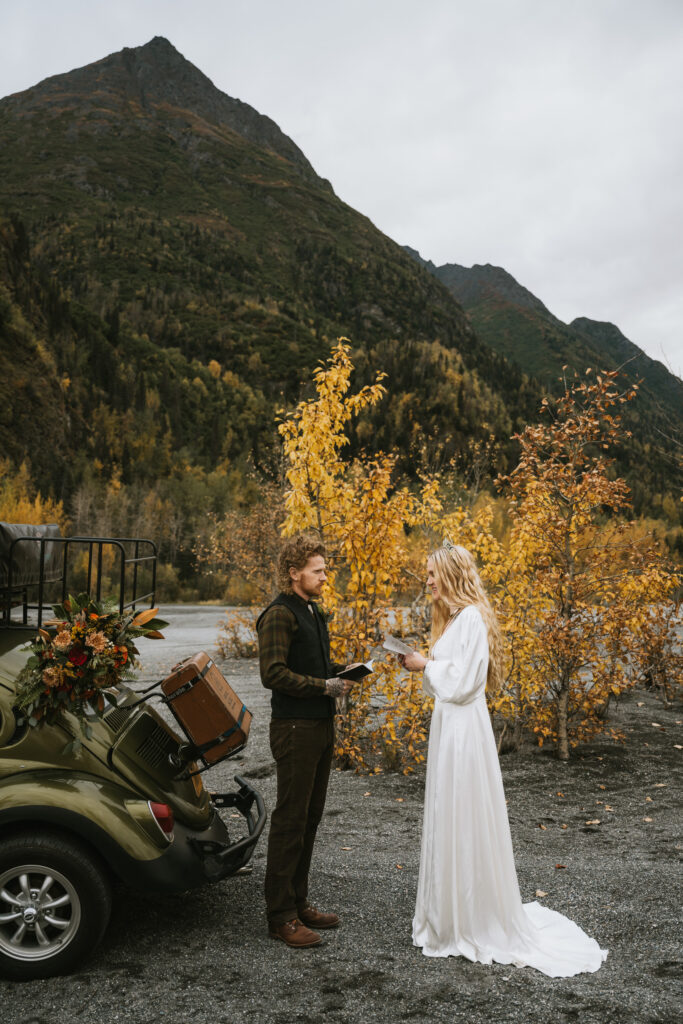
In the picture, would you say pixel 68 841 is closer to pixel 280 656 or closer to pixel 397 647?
pixel 280 656

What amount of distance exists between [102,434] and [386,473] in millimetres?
70178

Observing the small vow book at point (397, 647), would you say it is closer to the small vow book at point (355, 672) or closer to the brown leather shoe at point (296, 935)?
the small vow book at point (355, 672)

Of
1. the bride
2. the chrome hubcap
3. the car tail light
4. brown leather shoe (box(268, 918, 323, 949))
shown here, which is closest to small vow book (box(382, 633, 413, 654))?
the bride

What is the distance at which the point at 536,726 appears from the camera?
811cm

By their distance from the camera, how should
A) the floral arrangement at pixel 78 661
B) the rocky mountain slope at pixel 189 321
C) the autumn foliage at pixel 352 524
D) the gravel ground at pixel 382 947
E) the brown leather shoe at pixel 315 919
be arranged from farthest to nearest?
the rocky mountain slope at pixel 189 321 → the autumn foliage at pixel 352 524 → the brown leather shoe at pixel 315 919 → the floral arrangement at pixel 78 661 → the gravel ground at pixel 382 947

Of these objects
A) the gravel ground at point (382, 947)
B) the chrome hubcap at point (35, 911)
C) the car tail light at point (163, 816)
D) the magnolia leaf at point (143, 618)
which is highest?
the magnolia leaf at point (143, 618)

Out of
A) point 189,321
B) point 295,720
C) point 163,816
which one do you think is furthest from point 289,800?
point 189,321

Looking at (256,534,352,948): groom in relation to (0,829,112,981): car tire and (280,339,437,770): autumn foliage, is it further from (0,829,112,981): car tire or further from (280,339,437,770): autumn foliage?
(280,339,437,770): autumn foliage

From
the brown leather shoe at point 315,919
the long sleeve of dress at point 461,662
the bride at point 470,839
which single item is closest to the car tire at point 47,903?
the brown leather shoe at point 315,919

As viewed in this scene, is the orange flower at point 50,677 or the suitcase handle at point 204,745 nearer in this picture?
the orange flower at point 50,677

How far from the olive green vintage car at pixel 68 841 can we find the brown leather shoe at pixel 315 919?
24.9 inches

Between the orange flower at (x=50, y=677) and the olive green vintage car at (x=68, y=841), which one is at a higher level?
the orange flower at (x=50, y=677)

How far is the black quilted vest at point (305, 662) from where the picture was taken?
381 centimetres

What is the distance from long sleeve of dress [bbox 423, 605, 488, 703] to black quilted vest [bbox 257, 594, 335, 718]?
534mm
